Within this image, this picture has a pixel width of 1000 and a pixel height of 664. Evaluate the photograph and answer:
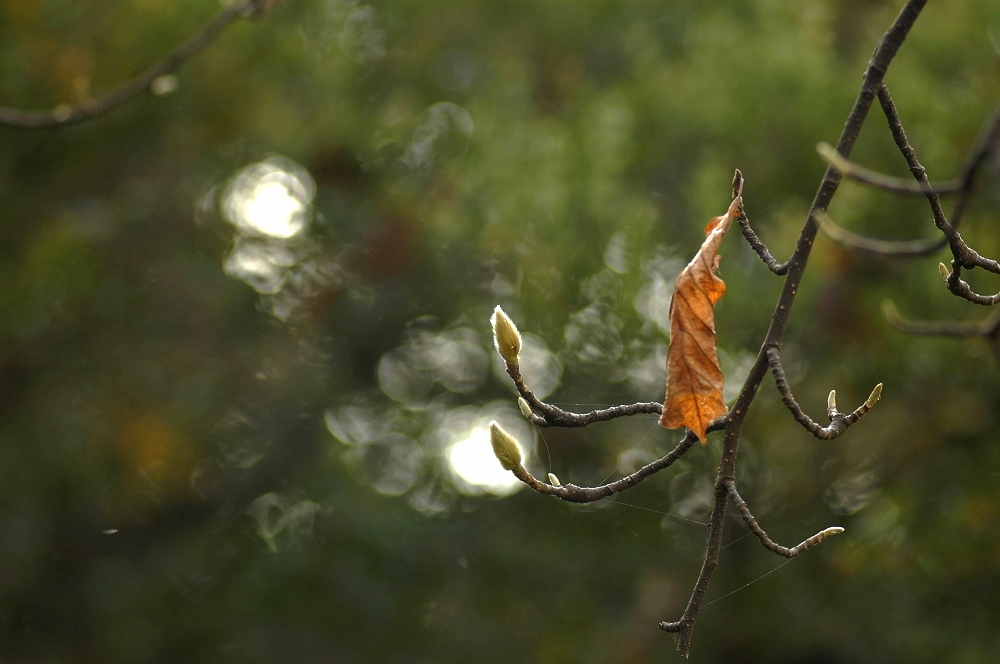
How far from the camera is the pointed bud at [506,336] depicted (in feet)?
2.12

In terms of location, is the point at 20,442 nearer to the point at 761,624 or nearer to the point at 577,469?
the point at 577,469

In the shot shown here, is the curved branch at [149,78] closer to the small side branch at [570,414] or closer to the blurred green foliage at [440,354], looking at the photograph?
the small side branch at [570,414]

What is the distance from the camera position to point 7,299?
8.70 ft

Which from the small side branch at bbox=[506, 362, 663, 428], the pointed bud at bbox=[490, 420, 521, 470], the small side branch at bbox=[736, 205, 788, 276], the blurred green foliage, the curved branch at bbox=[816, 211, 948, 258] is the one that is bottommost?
the blurred green foliage

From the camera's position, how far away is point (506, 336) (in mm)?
647

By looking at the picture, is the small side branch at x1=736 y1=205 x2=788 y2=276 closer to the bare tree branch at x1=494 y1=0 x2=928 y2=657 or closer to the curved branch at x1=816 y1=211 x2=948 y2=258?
the bare tree branch at x1=494 y1=0 x2=928 y2=657

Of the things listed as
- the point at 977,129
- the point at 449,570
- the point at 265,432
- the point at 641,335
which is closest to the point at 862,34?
the point at 977,129

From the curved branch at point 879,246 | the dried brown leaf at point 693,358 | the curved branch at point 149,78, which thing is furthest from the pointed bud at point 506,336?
the curved branch at point 149,78

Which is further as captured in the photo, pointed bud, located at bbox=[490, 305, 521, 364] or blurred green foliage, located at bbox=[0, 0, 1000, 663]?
blurred green foliage, located at bbox=[0, 0, 1000, 663]

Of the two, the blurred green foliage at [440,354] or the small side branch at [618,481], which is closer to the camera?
the small side branch at [618,481]

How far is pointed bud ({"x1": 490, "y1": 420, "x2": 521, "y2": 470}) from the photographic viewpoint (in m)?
0.62

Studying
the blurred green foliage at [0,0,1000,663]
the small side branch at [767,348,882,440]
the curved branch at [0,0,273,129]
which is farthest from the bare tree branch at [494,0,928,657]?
the blurred green foliage at [0,0,1000,663]

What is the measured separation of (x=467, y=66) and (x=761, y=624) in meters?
3.46

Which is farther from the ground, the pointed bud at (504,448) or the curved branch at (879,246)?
the curved branch at (879,246)
